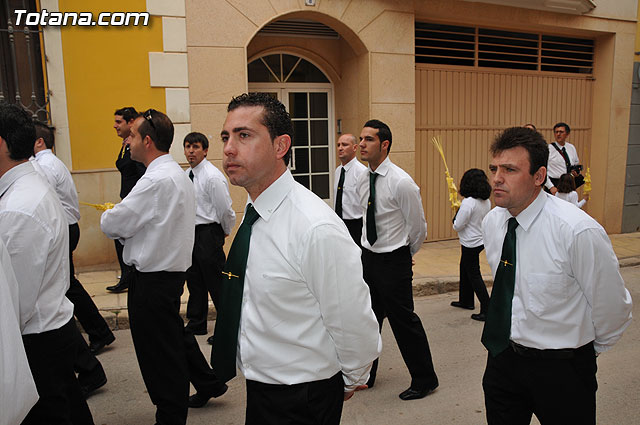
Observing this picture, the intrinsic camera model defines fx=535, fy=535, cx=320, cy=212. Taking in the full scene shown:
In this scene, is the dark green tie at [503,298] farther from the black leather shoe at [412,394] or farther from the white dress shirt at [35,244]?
the white dress shirt at [35,244]

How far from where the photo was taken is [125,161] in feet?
22.0

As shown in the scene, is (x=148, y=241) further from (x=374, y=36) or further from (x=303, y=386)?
(x=374, y=36)

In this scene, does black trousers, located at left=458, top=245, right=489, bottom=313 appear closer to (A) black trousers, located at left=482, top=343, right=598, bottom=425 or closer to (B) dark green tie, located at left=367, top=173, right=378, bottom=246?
(B) dark green tie, located at left=367, top=173, right=378, bottom=246

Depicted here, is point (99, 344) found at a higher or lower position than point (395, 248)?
lower

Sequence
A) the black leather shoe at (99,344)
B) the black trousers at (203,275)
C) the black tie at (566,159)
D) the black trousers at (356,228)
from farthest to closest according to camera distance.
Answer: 1. the black tie at (566,159)
2. the black trousers at (356,228)
3. the black trousers at (203,275)
4. the black leather shoe at (99,344)

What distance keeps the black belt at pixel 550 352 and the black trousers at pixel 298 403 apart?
0.98 meters

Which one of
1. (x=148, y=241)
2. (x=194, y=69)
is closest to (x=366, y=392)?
(x=148, y=241)

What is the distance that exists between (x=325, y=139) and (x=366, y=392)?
20.2ft

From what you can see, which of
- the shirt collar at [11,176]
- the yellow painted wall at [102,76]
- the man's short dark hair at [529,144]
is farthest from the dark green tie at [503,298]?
the yellow painted wall at [102,76]

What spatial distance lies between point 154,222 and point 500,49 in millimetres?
8975

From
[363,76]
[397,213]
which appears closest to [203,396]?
[397,213]

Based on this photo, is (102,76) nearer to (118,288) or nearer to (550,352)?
(118,288)

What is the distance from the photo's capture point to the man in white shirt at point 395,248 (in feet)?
13.9

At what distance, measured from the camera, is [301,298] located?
213 cm
